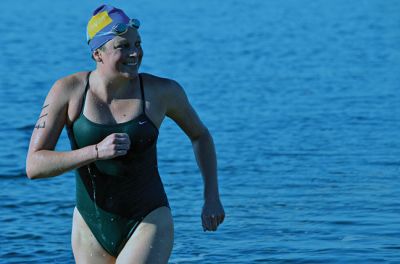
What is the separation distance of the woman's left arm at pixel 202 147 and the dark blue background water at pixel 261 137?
3.03 meters

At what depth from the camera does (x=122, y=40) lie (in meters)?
5.54

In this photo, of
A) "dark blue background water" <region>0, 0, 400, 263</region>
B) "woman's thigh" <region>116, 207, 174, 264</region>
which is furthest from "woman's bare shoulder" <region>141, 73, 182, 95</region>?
"dark blue background water" <region>0, 0, 400, 263</region>

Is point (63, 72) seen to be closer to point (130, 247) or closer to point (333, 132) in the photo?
point (333, 132)

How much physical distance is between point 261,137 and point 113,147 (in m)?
9.27

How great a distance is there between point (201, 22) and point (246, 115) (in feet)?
50.9

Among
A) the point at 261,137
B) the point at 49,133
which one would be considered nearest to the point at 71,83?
the point at 49,133

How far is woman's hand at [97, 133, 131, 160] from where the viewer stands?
17.0 ft

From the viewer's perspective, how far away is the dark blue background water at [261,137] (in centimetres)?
950

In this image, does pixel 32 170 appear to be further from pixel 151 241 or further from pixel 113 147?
pixel 151 241

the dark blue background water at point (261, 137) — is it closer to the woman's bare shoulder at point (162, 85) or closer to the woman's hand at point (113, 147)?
the woman's bare shoulder at point (162, 85)

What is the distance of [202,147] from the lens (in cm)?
590

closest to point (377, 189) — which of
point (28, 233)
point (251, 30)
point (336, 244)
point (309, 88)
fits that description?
point (336, 244)

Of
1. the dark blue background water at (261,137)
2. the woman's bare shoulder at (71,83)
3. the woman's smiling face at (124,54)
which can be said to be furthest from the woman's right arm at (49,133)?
the dark blue background water at (261,137)

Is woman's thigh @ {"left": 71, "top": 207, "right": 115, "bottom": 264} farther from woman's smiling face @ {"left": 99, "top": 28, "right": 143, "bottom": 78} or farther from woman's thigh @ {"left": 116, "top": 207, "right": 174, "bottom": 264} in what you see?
woman's smiling face @ {"left": 99, "top": 28, "right": 143, "bottom": 78}
